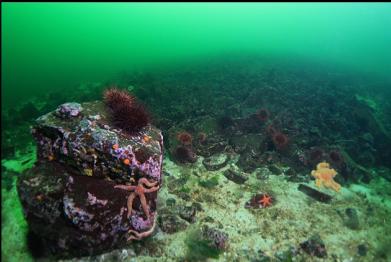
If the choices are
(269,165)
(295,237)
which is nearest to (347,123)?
(269,165)

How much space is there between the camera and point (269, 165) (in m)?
10.9

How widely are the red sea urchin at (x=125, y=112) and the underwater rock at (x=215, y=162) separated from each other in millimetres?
3631

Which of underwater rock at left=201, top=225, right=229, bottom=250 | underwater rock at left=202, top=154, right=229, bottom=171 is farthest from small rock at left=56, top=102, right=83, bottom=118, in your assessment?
underwater rock at left=202, top=154, right=229, bottom=171

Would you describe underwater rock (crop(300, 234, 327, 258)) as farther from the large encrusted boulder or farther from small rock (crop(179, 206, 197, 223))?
the large encrusted boulder

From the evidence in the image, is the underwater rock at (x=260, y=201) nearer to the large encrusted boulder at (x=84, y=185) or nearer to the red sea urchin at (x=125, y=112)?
the large encrusted boulder at (x=84, y=185)

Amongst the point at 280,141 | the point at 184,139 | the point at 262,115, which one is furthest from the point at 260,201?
the point at 262,115

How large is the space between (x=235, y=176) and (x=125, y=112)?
4.60m

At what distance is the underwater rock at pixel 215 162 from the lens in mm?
10336

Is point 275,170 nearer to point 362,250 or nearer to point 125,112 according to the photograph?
point 362,250

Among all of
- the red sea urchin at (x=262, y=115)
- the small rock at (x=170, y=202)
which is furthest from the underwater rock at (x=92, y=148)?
the red sea urchin at (x=262, y=115)

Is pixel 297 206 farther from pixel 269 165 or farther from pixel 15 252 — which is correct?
pixel 15 252

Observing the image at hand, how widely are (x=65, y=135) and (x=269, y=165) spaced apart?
7.42m

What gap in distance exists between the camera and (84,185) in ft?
20.4

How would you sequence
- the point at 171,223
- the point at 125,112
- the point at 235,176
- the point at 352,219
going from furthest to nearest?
the point at 235,176 < the point at 352,219 < the point at 171,223 < the point at 125,112
